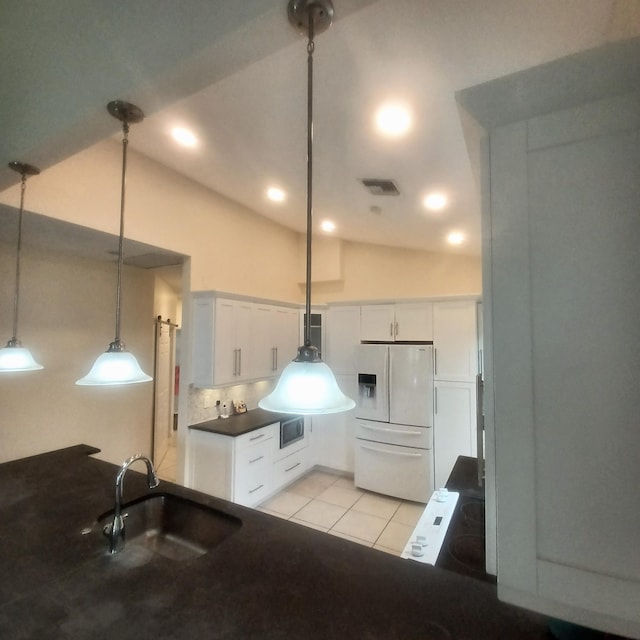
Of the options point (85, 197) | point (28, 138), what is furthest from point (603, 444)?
point (85, 197)

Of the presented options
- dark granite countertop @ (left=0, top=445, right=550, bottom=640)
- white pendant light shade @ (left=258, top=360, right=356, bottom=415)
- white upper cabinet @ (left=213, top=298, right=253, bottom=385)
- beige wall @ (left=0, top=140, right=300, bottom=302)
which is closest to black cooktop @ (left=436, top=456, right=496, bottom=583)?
dark granite countertop @ (left=0, top=445, right=550, bottom=640)

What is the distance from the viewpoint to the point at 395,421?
372 cm

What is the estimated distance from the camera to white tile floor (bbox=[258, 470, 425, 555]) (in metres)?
3.00

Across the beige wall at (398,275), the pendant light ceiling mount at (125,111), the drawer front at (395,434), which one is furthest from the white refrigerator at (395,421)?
the pendant light ceiling mount at (125,111)

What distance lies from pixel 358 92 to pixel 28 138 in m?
1.47

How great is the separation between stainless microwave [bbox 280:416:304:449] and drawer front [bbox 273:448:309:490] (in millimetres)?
176

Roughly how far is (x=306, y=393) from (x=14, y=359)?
187cm

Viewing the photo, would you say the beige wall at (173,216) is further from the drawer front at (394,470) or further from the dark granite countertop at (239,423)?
the drawer front at (394,470)

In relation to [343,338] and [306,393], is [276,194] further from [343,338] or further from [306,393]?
[306,393]

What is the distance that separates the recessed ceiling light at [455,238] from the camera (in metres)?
3.30

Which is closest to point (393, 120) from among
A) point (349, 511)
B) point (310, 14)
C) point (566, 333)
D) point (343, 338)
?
point (310, 14)

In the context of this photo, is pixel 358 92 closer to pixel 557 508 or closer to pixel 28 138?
pixel 28 138

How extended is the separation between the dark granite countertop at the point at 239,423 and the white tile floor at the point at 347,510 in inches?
35.5

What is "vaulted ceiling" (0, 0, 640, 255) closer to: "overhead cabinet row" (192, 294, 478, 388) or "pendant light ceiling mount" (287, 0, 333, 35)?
"pendant light ceiling mount" (287, 0, 333, 35)
